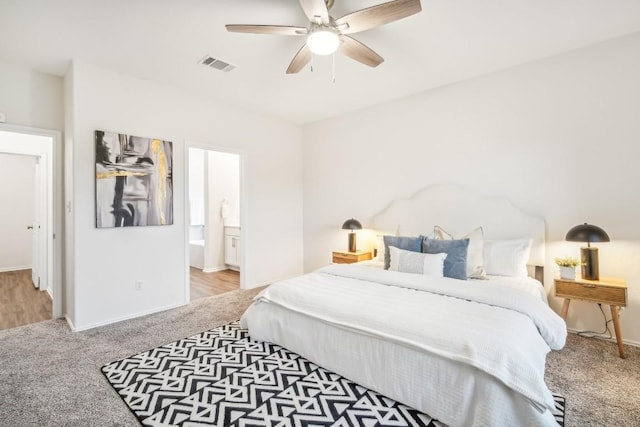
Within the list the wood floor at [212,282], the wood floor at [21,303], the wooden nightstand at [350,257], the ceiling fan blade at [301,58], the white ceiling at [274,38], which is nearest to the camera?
the white ceiling at [274,38]

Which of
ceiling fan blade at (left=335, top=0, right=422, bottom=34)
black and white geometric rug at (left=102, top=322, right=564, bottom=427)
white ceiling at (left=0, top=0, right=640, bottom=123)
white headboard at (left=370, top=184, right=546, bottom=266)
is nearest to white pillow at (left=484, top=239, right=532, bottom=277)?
white headboard at (left=370, top=184, right=546, bottom=266)

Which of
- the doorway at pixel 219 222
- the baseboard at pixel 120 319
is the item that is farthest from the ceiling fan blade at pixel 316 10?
the doorway at pixel 219 222

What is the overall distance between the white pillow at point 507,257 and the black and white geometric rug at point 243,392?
50.3 inches

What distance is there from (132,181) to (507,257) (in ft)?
13.2

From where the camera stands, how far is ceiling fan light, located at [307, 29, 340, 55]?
216 cm

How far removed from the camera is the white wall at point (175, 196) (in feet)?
10.2

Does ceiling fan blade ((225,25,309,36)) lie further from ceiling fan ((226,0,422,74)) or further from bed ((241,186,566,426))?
bed ((241,186,566,426))

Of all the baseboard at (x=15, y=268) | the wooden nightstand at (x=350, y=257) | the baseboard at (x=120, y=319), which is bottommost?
the baseboard at (x=120, y=319)

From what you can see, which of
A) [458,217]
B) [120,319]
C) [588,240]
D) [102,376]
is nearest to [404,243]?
[458,217]

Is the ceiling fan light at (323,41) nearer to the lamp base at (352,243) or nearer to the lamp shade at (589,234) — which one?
the lamp shade at (589,234)

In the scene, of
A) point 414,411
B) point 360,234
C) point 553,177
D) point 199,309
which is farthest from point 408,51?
point 199,309

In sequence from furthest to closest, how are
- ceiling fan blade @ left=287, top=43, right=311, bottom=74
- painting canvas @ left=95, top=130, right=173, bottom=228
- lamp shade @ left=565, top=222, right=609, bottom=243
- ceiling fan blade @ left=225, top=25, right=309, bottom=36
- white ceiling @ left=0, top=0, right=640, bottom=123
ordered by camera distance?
painting canvas @ left=95, top=130, right=173, bottom=228, lamp shade @ left=565, top=222, right=609, bottom=243, ceiling fan blade @ left=287, top=43, right=311, bottom=74, white ceiling @ left=0, top=0, right=640, bottom=123, ceiling fan blade @ left=225, top=25, right=309, bottom=36

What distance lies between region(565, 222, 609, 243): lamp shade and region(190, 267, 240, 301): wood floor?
4136 mm

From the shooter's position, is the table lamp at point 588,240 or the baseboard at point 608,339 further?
the baseboard at point 608,339
